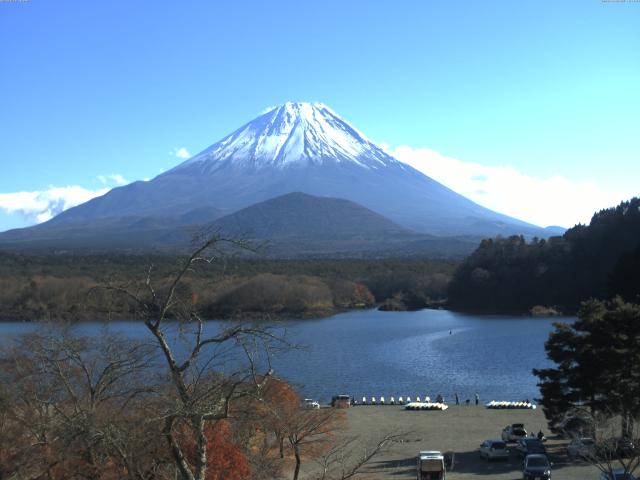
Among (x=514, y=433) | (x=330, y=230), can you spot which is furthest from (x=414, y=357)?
(x=330, y=230)

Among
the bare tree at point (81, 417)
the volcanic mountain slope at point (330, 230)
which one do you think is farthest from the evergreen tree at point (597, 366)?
the volcanic mountain slope at point (330, 230)

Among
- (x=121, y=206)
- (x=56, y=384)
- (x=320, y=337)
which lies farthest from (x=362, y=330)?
(x=121, y=206)

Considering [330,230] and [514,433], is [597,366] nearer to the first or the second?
[514,433]

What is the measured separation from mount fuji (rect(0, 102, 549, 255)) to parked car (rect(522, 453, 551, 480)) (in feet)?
324

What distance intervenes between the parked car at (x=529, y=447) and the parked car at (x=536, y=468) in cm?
129

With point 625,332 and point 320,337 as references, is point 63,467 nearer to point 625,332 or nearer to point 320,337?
point 625,332

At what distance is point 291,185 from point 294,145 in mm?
15403

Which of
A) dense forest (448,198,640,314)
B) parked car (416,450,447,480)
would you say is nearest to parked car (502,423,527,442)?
parked car (416,450,447,480)

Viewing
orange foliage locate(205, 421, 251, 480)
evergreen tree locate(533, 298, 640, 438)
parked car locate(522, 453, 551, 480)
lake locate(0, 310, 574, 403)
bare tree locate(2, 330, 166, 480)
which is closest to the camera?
bare tree locate(2, 330, 166, 480)

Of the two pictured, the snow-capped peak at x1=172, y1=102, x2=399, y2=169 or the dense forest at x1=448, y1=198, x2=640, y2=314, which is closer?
the dense forest at x1=448, y1=198, x2=640, y2=314

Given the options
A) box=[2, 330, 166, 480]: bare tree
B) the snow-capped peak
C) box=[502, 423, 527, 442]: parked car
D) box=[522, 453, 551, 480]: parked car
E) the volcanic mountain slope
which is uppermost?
the snow-capped peak

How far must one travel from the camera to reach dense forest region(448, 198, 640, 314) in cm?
4203

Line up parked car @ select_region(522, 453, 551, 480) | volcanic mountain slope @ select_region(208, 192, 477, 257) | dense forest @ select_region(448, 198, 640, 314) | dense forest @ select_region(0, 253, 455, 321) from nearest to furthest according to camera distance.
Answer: parked car @ select_region(522, 453, 551, 480) < dense forest @ select_region(0, 253, 455, 321) < dense forest @ select_region(448, 198, 640, 314) < volcanic mountain slope @ select_region(208, 192, 477, 257)

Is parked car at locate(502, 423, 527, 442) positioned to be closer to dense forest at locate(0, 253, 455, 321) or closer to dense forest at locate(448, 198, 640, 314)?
dense forest at locate(0, 253, 455, 321)
